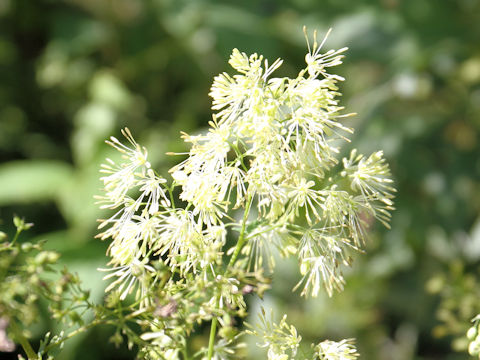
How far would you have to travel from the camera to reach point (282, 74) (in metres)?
2.36

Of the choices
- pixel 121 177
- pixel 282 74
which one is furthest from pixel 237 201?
pixel 282 74

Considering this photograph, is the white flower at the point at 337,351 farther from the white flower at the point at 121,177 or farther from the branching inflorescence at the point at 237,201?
the white flower at the point at 121,177

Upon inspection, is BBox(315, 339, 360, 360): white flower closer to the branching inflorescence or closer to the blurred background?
the branching inflorescence

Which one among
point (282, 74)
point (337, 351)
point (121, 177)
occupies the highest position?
point (282, 74)

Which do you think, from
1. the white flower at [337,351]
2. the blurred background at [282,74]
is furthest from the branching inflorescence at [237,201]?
the blurred background at [282,74]

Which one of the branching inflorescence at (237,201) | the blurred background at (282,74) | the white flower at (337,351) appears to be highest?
the blurred background at (282,74)

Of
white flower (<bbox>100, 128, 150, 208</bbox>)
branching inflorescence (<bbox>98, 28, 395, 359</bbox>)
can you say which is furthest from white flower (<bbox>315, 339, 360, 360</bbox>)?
white flower (<bbox>100, 128, 150, 208</bbox>)

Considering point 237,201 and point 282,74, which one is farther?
point 282,74

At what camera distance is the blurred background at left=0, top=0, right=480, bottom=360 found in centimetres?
175

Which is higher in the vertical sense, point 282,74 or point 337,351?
point 282,74

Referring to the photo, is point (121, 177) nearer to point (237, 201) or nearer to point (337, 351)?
point (237, 201)

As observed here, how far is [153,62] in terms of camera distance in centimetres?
242

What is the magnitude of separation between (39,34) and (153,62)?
25.0 inches

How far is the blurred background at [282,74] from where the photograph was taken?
1755 mm
